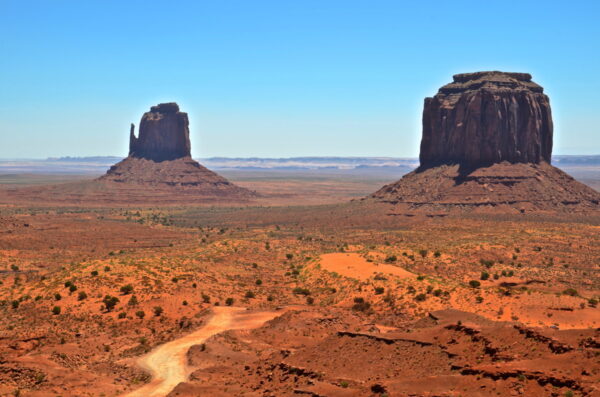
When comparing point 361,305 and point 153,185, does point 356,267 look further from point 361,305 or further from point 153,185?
point 153,185

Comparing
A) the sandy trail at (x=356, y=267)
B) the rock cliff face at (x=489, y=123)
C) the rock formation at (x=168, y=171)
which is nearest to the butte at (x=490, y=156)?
the rock cliff face at (x=489, y=123)

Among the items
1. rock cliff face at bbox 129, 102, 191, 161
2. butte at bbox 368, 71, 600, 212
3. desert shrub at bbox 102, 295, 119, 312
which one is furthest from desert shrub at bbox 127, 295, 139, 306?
rock cliff face at bbox 129, 102, 191, 161

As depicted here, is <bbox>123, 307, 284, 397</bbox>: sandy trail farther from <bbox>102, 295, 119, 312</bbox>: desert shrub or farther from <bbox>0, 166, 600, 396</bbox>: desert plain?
<bbox>102, 295, 119, 312</bbox>: desert shrub

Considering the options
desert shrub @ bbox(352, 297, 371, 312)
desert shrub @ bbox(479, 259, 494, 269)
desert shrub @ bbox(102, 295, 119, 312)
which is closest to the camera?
desert shrub @ bbox(102, 295, 119, 312)

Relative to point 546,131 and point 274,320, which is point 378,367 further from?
point 546,131

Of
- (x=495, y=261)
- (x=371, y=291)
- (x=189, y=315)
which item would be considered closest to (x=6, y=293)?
(x=189, y=315)

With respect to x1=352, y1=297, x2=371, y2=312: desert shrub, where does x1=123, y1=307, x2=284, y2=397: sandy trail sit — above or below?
below

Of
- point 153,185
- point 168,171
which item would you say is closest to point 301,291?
point 153,185

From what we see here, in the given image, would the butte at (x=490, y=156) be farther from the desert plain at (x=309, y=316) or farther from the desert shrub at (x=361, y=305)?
the desert shrub at (x=361, y=305)
